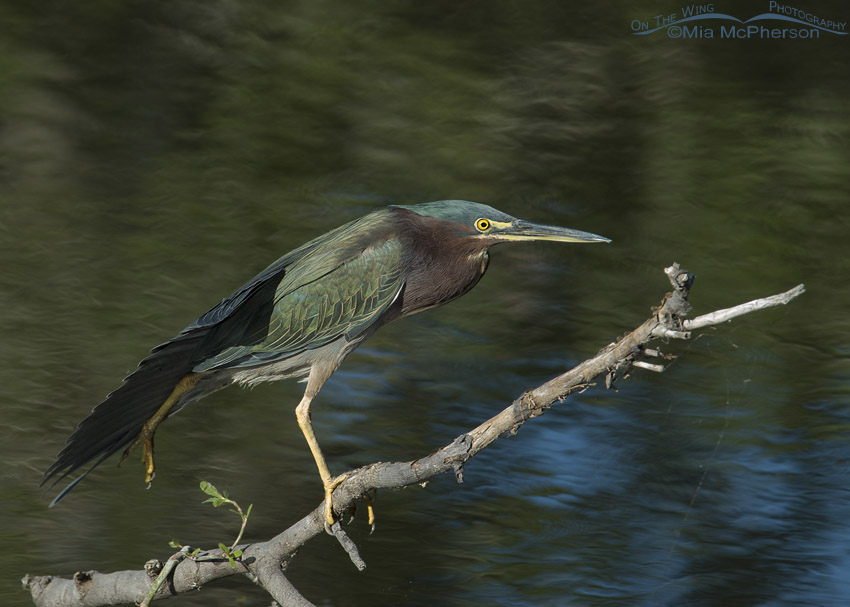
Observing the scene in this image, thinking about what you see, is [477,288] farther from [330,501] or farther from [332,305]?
[330,501]

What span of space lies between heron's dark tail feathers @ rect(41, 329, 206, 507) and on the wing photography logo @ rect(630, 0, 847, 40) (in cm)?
817

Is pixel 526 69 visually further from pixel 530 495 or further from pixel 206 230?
pixel 530 495

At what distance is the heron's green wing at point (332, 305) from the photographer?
4.34 m

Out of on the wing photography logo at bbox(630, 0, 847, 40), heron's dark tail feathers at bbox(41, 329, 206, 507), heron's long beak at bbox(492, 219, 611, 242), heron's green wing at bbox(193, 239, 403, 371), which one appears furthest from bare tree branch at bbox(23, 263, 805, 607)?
on the wing photography logo at bbox(630, 0, 847, 40)

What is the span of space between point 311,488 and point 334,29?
6.32m

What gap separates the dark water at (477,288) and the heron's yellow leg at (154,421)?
1.25m

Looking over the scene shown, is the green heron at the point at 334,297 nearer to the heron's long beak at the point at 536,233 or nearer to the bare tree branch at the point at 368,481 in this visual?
the heron's long beak at the point at 536,233

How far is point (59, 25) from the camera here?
35.4 feet

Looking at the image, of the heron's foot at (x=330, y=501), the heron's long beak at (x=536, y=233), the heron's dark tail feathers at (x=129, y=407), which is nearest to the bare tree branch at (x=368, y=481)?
the heron's foot at (x=330, y=501)

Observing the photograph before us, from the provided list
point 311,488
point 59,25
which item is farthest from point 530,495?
point 59,25

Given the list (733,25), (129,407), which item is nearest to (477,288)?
(129,407)

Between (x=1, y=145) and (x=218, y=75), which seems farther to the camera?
(x=218, y=75)

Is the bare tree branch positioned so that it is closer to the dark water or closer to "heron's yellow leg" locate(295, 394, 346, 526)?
"heron's yellow leg" locate(295, 394, 346, 526)

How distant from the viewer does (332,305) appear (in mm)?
4387
